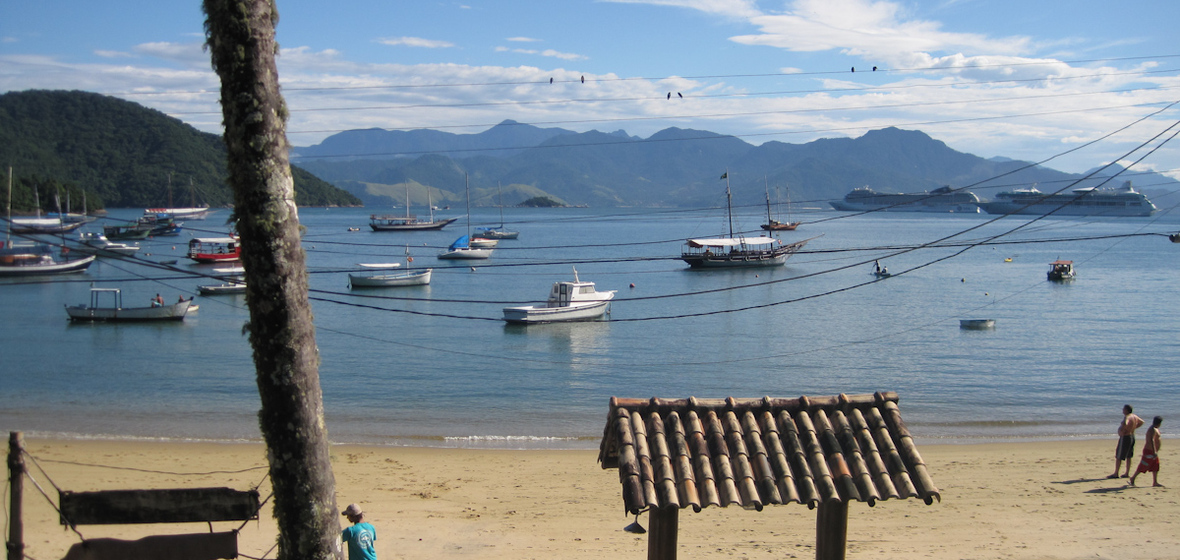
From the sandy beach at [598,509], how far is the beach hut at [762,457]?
551 cm

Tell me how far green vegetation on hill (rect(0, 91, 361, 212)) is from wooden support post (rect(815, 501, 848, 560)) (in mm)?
116398

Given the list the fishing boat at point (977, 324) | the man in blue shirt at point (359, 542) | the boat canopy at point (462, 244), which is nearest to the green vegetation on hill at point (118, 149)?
the boat canopy at point (462, 244)

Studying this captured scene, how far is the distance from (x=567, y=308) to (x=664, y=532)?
116ft

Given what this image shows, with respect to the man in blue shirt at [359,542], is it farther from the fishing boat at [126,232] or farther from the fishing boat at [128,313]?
the fishing boat at [126,232]

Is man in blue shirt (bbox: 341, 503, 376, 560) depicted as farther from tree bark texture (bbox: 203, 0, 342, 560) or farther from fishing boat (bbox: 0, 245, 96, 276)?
fishing boat (bbox: 0, 245, 96, 276)

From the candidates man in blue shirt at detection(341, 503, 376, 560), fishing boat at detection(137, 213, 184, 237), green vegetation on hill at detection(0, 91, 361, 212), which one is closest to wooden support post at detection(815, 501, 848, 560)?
man in blue shirt at detection(341, 503, 376, 560)

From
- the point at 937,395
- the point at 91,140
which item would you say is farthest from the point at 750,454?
the point at 91,140

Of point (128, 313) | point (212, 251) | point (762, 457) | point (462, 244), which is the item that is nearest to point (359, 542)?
point (762, 457)

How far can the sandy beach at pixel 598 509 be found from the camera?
11.7m

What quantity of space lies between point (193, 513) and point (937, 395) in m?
24.7

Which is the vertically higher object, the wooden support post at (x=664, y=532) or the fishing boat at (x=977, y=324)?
the wooden support post at (x=664, y=532)

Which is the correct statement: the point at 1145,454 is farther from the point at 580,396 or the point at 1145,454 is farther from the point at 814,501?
the point at 580,396

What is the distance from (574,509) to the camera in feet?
45.8

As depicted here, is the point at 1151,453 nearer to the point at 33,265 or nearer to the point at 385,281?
the point at 385,281
